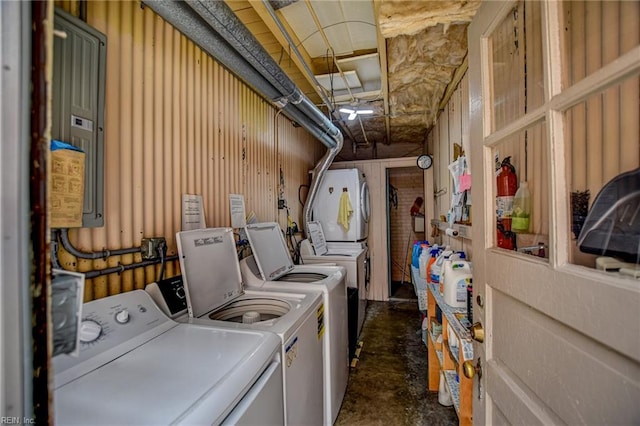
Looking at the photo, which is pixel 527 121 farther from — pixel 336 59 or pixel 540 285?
pixel 336 59

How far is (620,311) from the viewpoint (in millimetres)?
500

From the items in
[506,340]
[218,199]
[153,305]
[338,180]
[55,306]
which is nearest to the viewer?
[55,306]

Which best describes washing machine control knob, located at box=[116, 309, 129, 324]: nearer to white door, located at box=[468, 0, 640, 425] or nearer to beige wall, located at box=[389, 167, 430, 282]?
white door, located at box=[468, 0, 640, 425]

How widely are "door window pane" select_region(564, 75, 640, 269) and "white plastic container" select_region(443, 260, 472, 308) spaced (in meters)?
1.03

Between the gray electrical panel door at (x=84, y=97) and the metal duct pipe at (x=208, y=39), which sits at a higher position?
the metal duct pipe at (x=208, y=39)

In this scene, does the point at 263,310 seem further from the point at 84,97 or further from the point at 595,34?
the point at 595,34

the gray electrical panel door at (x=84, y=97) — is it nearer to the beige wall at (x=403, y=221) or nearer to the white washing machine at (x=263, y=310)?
the white washing machine at (x=263, y=310)

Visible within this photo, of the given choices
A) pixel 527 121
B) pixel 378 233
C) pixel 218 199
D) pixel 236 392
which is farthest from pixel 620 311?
pixel 378 233

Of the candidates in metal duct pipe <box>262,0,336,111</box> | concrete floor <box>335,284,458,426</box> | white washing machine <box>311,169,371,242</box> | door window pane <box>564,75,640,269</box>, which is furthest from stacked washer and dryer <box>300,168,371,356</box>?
door window pane <box>564,75,640,269</box>

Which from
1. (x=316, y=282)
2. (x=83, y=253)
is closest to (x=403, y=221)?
(x=316, y=282)

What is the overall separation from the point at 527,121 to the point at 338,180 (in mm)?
3187

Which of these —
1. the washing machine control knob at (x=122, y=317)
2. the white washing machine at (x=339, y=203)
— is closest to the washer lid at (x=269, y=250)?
the washing machine control knob at (x=122, y=317)

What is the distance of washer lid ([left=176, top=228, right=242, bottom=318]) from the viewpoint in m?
1.38

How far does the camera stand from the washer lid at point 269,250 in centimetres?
203
